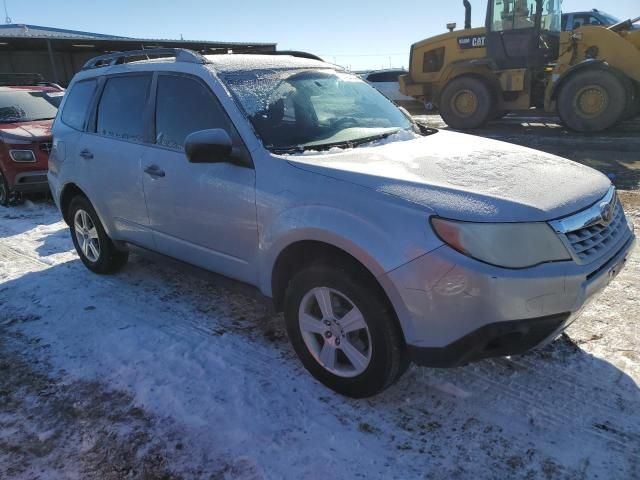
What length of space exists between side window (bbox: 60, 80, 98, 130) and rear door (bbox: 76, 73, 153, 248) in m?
0.18

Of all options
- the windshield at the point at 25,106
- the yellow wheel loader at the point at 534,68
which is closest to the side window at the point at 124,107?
the windshield at the point at 25,106

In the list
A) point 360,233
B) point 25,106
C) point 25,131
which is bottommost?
point 360,233

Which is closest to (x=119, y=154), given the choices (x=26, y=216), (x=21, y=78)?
(x=26, y=216)

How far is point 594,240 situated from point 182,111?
2.67 meters

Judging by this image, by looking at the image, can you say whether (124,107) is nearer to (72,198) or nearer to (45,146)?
(72,198)

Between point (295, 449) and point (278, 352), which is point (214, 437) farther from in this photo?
point (278, 352)

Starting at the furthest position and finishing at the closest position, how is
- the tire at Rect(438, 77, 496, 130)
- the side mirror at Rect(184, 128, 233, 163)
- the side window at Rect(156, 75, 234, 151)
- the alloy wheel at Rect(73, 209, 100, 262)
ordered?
the tire at Rect(438, 77, 496, 130)
the alloy wheel at Rect(73, 209, 100, 262)
the side window at Rect(156, 75, 234, 151)
the side mirror at Rect(184, 128, 233, 163)

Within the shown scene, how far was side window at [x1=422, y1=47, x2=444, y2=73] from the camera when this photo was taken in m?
13.5

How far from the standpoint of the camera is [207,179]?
324 cm

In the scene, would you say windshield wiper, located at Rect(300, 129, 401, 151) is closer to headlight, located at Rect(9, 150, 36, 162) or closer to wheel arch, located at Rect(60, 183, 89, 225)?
wheel arch, located at Rect(60, 183, 89, 225)

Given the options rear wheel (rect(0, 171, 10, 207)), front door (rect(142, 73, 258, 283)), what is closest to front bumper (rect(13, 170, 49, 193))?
rear wheel (rect(0, 171, 10, 207))

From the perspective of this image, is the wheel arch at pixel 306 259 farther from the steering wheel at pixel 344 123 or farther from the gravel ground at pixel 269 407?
the steering wheel at pixel 344 123

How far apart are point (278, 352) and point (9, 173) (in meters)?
6.17

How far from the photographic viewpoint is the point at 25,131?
301 inches
